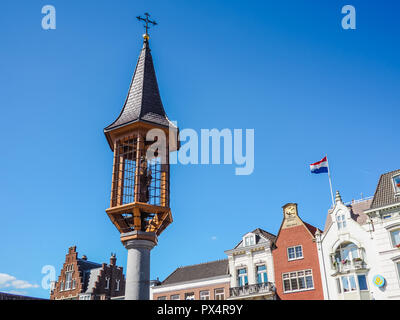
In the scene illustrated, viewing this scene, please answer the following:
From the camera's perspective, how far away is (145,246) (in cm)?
2433

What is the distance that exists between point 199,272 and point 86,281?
16.0 meters

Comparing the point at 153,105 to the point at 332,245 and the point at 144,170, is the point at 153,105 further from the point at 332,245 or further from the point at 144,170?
the point at 332,245

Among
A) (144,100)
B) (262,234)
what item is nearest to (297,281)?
(262,234)

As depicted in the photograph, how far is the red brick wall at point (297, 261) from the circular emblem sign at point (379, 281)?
5.03 m

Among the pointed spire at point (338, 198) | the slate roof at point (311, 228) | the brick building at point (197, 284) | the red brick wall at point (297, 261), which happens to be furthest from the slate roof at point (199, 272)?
the pointed spire at point (338, 198)

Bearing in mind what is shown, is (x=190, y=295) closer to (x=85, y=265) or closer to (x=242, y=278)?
(x=242, y=278)

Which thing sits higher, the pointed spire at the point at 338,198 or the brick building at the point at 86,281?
the pointed spire at the point at 338,198

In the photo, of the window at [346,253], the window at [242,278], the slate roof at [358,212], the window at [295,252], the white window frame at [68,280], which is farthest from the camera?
the white window frame at [68,280]

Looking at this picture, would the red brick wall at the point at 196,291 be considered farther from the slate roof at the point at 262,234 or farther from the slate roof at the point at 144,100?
the slate roof at the point at 144,100

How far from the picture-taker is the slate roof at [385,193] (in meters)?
38.9

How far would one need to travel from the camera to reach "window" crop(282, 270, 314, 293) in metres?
41.6
